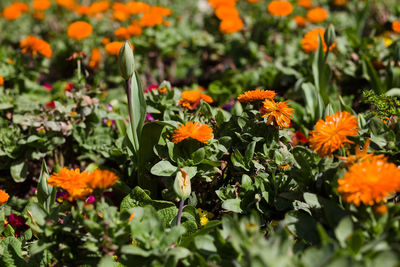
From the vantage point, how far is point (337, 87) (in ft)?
8.49

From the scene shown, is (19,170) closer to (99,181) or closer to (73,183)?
(73,183)

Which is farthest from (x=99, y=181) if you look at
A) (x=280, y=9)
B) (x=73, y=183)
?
(x=280, y=9)

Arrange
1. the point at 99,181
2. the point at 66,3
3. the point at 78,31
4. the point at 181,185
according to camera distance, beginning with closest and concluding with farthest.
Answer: the point at 99,181
the point at 181,185
the point at 78,31
the point at 66,3

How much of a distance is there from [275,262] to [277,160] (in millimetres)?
627

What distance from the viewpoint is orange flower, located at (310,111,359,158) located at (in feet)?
4.04

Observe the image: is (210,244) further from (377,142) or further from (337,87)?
(337,87)

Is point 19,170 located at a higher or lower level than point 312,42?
lower

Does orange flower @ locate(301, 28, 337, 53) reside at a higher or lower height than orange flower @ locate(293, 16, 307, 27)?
lower

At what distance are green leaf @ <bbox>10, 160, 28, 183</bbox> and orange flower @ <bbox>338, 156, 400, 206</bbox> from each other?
168 cm

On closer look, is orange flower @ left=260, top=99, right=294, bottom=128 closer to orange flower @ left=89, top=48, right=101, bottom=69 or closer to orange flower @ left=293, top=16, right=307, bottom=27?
orange flower @ left=89, top=48, right=101, bottom=69

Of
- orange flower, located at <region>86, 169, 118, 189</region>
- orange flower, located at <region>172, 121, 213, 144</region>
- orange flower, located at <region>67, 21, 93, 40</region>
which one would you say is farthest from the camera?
orange flower, located at <region>67, 21, 93, 40</region>

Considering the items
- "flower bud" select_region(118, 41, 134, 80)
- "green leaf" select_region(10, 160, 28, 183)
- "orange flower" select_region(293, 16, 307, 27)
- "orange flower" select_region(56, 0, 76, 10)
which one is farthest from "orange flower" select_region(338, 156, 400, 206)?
"orange flower" select_region(56, 0, 76, 10)

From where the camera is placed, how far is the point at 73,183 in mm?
1249

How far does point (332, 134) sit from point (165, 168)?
667 mm
